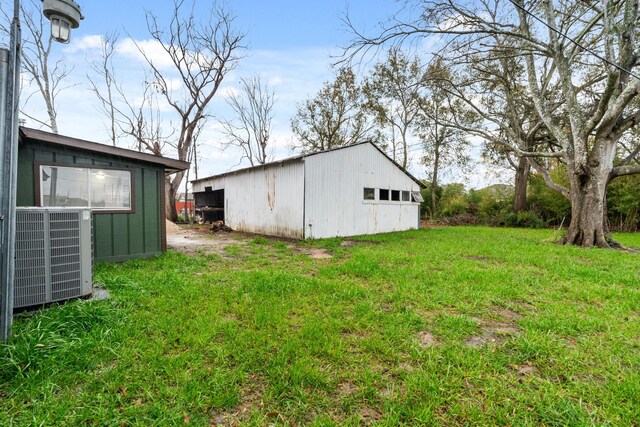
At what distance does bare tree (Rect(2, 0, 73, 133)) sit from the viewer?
41.7ft

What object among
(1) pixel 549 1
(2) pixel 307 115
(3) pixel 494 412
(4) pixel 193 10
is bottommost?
(3) pixel 494 412

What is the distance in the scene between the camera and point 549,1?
6828mm

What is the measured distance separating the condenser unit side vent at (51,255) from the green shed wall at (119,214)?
2578mm

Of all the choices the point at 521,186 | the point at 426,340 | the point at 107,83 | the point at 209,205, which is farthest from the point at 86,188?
the point at 521,186

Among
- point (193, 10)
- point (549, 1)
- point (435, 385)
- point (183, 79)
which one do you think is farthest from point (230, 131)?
point (435, 385)

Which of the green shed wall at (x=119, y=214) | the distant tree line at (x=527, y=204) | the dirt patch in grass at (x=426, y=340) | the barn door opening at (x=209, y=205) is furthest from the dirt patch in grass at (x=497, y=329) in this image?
the barn door opening at (x=209, y=205)

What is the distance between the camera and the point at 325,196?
9266 millimetres

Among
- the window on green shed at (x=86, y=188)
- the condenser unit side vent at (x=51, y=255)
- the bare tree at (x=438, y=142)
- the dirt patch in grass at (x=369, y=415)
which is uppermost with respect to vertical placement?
the bare tree at (x=438, y=142)

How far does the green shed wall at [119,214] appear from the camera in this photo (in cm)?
447

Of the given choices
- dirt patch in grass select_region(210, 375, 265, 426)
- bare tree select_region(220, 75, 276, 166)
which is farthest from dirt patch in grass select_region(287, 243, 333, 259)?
bare tree select_region(220, 75, 276, 166)

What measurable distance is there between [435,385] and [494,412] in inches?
12.9

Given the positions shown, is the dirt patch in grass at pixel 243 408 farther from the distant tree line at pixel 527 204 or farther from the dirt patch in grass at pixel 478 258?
the distant tree line at pixel 527 204

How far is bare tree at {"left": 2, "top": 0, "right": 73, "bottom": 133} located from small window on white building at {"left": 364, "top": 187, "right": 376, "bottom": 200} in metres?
15.5

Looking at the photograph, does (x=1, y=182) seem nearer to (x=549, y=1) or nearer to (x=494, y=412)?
(x=494, y=412)
